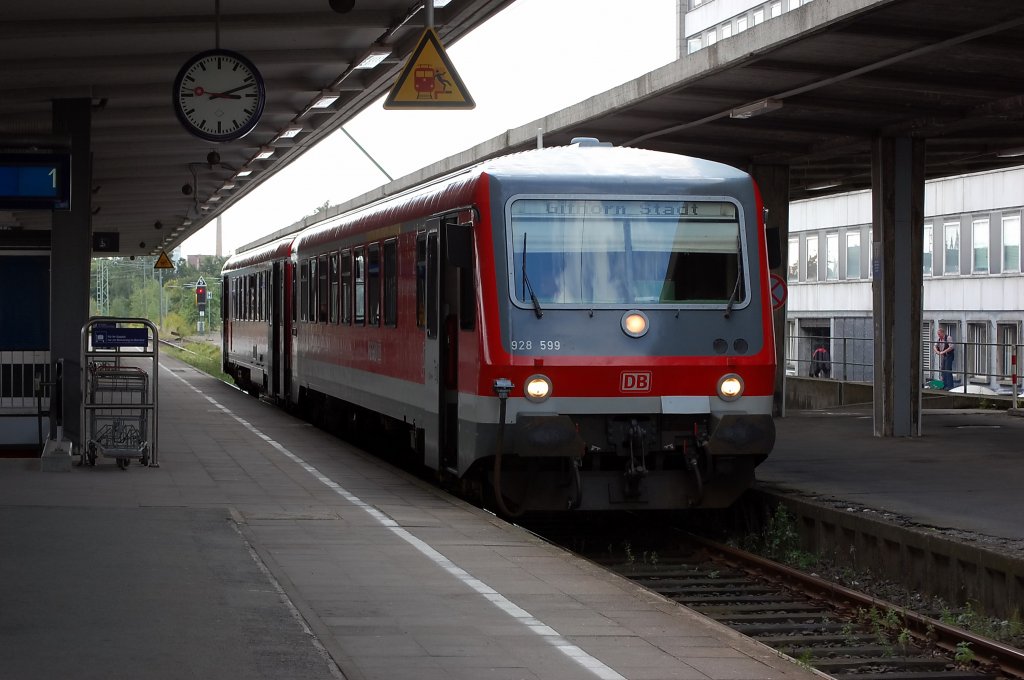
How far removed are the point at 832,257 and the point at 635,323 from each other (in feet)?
146

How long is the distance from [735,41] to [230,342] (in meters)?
22.0

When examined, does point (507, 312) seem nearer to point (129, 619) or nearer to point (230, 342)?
point (129, 619)

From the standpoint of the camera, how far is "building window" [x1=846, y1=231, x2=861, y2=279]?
53.2 meters

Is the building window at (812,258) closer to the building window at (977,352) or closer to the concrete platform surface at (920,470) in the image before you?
the building window at (977,352)

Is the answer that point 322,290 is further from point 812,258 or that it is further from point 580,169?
point 812,258

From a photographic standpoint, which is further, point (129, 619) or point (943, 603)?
point (943, 603)

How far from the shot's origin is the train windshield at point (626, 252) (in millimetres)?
12250

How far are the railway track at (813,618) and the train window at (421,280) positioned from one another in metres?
2.66

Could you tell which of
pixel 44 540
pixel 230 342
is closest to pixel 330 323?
pixel 44 540

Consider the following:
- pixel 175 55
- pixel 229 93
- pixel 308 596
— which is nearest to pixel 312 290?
pixel 175 55

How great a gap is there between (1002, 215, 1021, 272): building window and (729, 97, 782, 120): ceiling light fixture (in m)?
28.2

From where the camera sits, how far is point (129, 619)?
756cm

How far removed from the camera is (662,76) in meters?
16.7

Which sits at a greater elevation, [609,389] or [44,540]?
[609,389]
